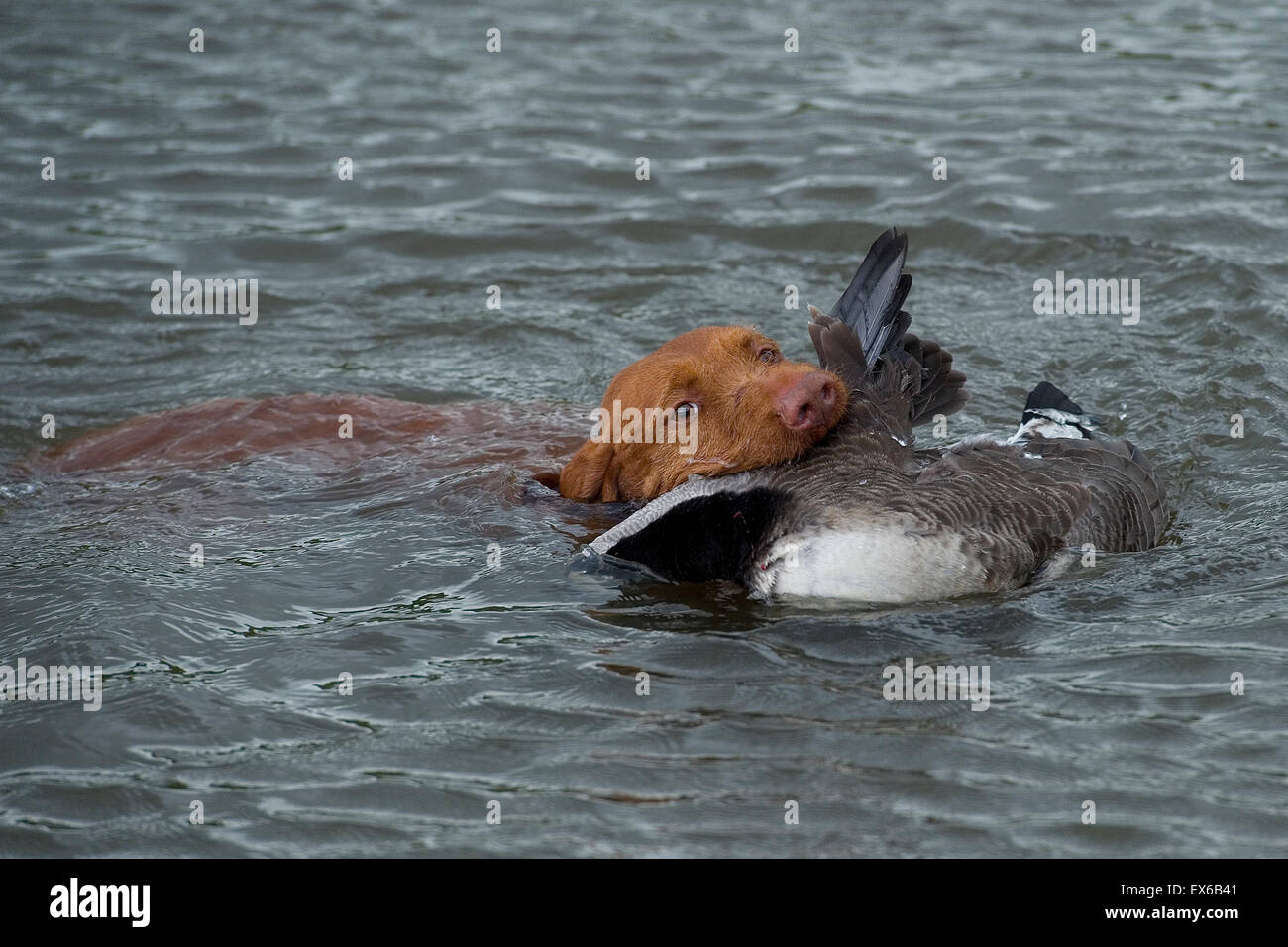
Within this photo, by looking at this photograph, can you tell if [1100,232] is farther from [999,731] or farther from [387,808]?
[387,808]

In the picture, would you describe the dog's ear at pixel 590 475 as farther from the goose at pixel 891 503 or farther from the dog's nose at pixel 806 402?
the dog's nose at pixel 806 402

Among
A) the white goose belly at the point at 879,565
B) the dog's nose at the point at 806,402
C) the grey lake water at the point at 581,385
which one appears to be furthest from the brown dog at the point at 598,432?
the white goose belly at the point at 879,565

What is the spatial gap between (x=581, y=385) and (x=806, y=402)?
3.25 meters

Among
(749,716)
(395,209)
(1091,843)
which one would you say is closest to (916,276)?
(395,209)

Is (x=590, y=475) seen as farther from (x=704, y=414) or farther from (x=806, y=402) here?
(x=806, y=402)

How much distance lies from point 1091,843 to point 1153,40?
11099 mm

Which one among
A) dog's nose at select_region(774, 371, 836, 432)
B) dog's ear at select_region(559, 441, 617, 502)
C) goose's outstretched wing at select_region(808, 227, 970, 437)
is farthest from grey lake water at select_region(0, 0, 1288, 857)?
goose's outstretched wing at select_region(808, 227, 970, 437)

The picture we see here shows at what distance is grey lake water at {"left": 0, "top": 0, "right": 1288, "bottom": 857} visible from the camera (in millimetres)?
4703

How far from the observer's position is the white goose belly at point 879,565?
5.33 m

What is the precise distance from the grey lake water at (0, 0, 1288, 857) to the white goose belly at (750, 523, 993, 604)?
7.4 inches

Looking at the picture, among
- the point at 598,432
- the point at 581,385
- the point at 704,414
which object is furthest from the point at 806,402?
the point at 581,385

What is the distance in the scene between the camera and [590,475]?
6453 mm

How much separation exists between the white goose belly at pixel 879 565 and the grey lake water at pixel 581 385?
188 mm

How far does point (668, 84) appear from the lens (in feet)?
43.5
